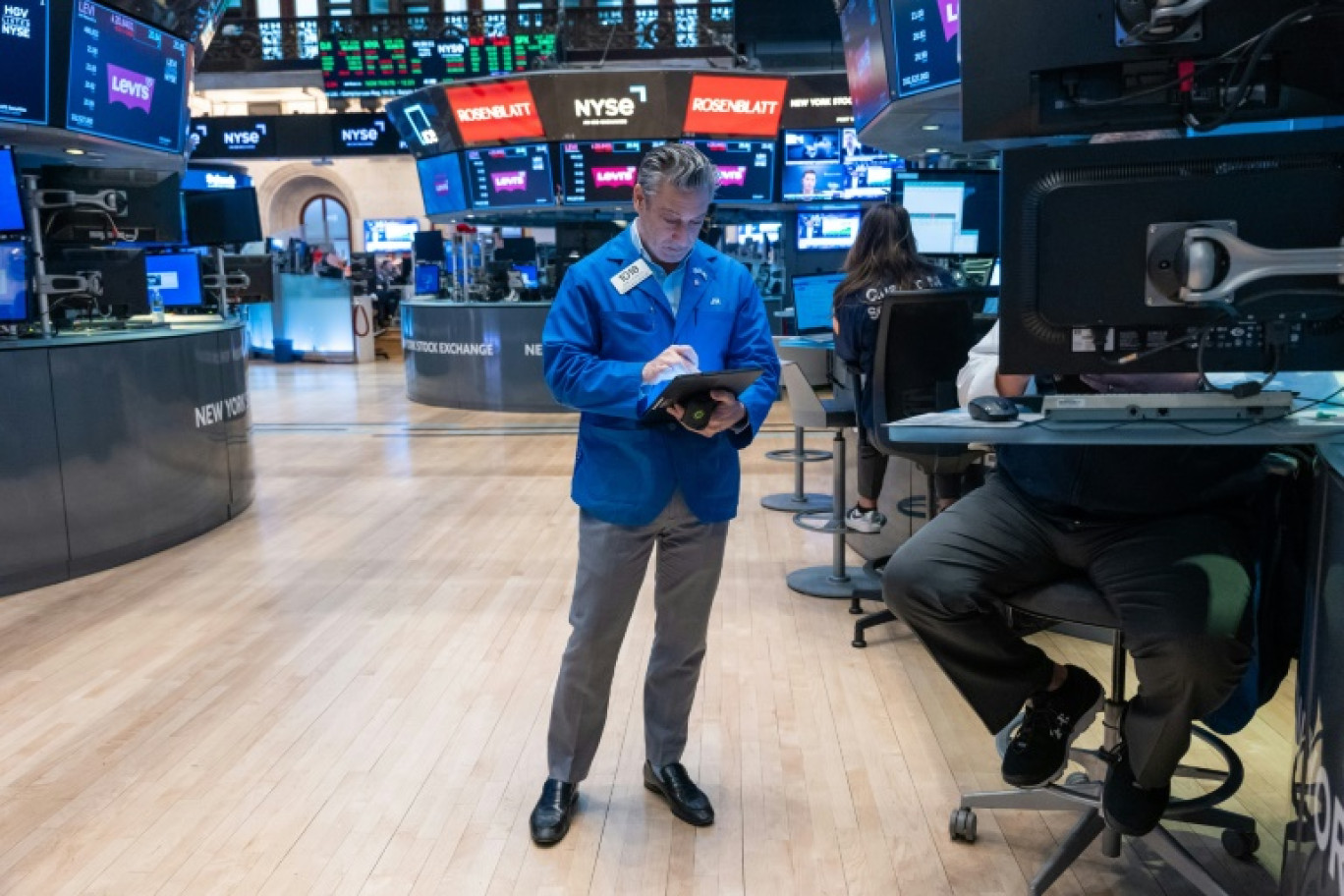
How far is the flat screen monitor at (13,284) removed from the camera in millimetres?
4840

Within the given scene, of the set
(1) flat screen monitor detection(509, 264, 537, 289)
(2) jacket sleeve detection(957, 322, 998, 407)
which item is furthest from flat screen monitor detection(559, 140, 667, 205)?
(2) jacket sleeve detection(957, 322, 998, 407)

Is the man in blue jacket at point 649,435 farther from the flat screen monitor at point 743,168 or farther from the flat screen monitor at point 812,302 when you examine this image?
the flat screen monitor at point 743,168

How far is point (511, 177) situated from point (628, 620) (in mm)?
9236

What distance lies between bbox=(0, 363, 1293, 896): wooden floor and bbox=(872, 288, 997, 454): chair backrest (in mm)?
815

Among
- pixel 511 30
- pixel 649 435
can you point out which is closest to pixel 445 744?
pixel 649 435

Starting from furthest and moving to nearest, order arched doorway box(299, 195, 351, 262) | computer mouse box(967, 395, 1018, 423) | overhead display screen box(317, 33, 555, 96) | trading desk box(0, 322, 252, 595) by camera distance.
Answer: arched doorway box(299, 195, 351, 262) → overhead display screen box(317, 33, 555, 96) → trading desk box(0, 322, 252, 595) → computer mouse box(967, 395, 1018, 423)

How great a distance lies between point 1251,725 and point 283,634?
3134mm

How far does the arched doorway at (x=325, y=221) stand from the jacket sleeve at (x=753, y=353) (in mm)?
22551

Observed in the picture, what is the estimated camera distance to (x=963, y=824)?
8.31 ft

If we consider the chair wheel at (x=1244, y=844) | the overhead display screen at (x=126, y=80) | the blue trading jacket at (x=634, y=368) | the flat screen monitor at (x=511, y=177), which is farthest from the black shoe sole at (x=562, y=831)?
the flat screen monitor at (x=511, y=177)

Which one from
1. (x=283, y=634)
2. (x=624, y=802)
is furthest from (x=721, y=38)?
(x=624, y=802)

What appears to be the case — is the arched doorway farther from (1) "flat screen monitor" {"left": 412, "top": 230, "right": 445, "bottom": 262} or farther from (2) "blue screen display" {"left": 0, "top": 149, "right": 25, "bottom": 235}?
(2) "blue screen display" {"left": 0, "top": 149, "right": 25, "bottom": 235}

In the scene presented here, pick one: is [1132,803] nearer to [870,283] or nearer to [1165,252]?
[1165,252]

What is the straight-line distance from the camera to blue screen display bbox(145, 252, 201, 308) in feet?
24.7
